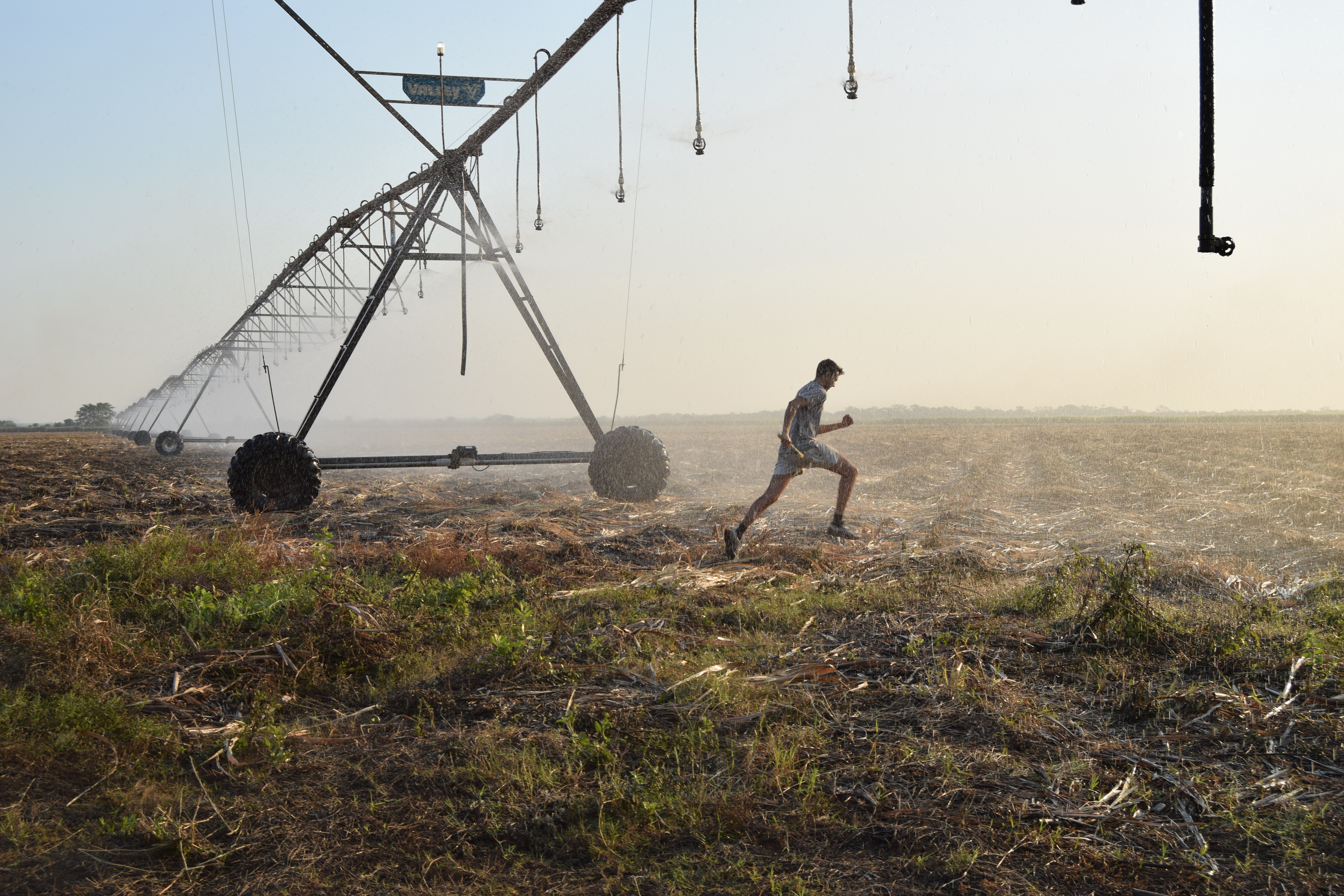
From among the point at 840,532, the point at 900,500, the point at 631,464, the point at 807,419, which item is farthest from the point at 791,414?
the point at 900,500

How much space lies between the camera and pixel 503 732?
145 inches

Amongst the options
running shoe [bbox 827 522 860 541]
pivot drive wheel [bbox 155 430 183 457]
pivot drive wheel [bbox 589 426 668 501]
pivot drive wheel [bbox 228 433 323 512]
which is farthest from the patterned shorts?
pivot drive wheel [bbox 155 430 183 457]

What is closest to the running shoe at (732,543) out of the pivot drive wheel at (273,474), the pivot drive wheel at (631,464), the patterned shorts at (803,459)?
the patterned shorts at (803,459)

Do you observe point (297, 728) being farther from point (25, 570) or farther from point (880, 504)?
point (880, 504)

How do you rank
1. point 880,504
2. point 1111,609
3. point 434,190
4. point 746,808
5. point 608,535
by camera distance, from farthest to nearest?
point 880,504
point 434,190
point 608,535
point 1111,609
point 746,808

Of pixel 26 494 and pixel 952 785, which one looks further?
pixel 26 494

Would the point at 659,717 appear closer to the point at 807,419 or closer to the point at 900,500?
the point at 807,419

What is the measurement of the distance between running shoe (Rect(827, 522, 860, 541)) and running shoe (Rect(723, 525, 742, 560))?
51.6 inches

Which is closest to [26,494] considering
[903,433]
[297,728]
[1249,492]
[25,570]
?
[25,570]

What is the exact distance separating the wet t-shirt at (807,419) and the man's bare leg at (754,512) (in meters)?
0.37

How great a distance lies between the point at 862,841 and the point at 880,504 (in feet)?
33.6

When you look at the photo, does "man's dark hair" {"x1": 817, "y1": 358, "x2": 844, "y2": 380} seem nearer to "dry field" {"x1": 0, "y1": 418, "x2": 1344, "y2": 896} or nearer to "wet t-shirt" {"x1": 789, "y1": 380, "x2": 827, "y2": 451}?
"wet t-shirt" {"x1": 789, "y1": 380, "x2": 827, "y2": 451}

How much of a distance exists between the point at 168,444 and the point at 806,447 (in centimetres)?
2674

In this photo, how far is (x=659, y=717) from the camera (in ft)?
12.7
